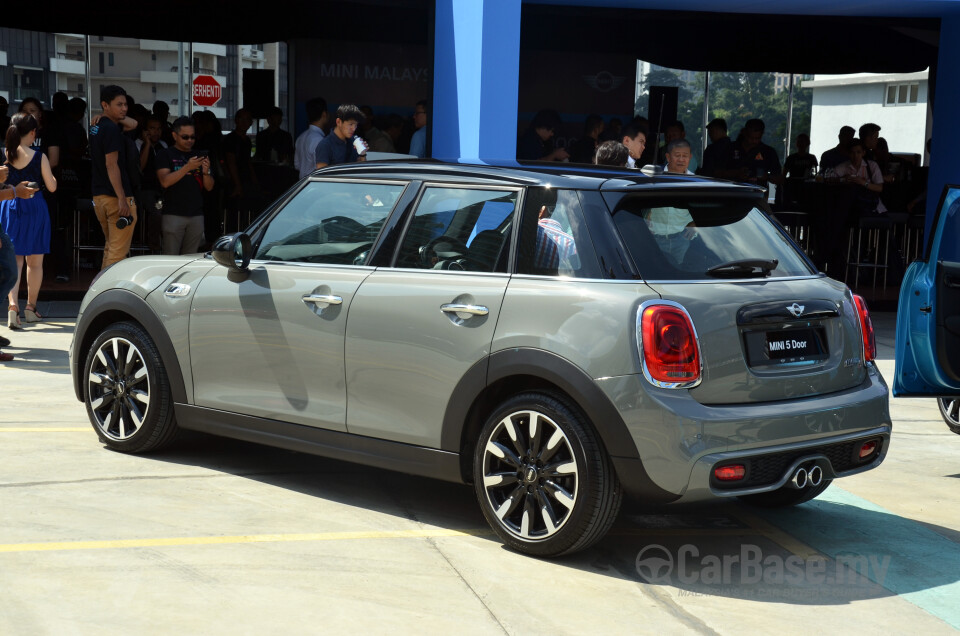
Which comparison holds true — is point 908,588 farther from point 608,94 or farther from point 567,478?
point 608,94

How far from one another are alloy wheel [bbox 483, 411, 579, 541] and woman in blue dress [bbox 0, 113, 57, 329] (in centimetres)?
660

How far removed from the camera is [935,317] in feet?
22.2

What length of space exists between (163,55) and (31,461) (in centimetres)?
11227

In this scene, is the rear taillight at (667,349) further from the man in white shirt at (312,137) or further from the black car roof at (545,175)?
the man in white shirt at (312,137)

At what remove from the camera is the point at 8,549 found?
474 cm

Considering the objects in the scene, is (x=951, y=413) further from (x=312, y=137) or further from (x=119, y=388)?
(x=312, y=137)

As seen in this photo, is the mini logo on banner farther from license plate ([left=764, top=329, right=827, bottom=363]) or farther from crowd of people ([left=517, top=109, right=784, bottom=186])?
license plate ([left=764, top=329, right=827, bottom=363])

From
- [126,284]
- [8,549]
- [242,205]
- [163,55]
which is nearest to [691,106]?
[242,205]

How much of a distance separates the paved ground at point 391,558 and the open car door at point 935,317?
53cm

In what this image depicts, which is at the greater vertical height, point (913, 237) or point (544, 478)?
point (913, 237)

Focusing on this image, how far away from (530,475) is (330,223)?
169 centimetres

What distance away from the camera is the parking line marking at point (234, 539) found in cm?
479

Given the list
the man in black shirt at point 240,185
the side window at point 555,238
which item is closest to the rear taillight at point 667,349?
the side window at point 555,238

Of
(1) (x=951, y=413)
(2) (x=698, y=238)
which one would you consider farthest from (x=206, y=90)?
(2) (x=698, y=238)
